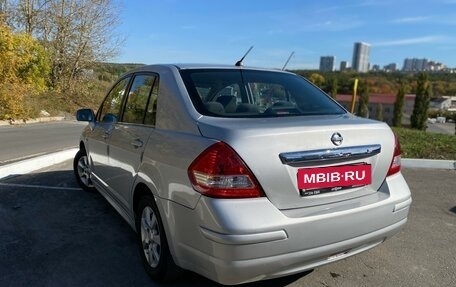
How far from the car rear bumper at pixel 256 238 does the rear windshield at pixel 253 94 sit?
773 millimetres

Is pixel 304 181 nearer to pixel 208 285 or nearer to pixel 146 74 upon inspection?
pixel 208 285

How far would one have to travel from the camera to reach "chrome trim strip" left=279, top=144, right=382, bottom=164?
8.38ft

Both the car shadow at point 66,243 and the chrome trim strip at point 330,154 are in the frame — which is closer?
the chrome trim strip at point 330,154

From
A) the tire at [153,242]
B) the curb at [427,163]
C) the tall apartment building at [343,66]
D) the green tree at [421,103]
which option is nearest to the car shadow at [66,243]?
the tire at [153,242]

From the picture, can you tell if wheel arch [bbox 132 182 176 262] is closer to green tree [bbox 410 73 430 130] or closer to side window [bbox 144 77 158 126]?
side window [bbox 144 77 158 126]

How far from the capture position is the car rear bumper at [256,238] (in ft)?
7.93

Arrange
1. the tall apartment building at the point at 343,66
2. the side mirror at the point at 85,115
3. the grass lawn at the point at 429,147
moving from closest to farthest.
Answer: the side mirror at the point at 85,115 < the grass lawn at the point at 429,147 < the tall apartment building at the point at 343,66

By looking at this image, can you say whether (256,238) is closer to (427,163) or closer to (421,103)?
(427,163)

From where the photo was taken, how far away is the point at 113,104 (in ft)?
14.8

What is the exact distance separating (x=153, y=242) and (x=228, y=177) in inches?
42.4

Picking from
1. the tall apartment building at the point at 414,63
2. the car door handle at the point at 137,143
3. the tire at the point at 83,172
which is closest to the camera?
the car door handle at the point at 137,143

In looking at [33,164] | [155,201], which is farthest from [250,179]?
[33,164]

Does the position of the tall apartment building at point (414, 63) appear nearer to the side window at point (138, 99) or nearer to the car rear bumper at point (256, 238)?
the side window at point (138, 99)

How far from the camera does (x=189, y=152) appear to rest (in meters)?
2.67
